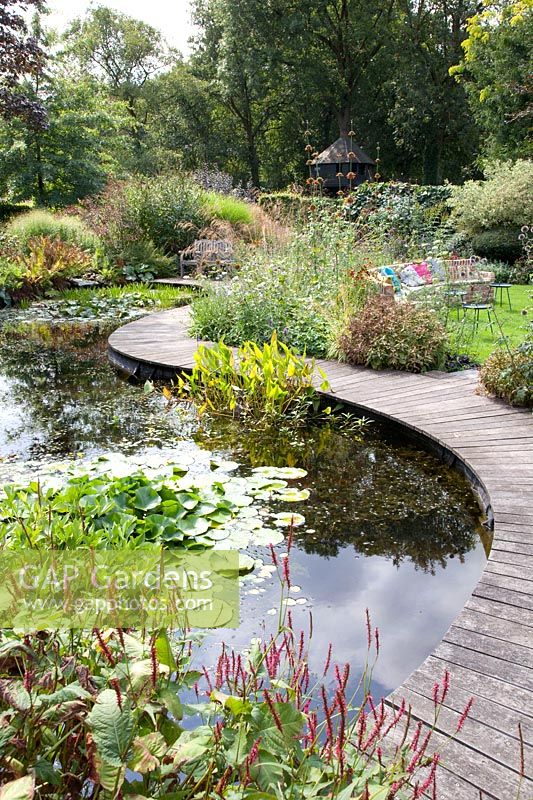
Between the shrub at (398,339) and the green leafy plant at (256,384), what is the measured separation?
0.69 meters

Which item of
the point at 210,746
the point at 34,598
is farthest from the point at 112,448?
the point at 210,746

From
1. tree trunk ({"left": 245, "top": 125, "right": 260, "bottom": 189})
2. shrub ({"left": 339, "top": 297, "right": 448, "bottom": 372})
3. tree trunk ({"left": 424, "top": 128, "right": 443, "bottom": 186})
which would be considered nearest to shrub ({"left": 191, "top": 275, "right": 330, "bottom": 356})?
shrub ({"left": 339, "top": 297, "right": 448, "bottom": 372})

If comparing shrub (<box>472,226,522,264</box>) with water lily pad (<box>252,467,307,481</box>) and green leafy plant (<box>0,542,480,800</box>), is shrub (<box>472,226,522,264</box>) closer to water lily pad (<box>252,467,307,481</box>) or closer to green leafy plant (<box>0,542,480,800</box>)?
water lily pad (<box>252,467,307,481</box>)

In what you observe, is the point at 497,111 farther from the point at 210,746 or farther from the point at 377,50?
the point at 210,746

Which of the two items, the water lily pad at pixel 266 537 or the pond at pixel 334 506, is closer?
the pond at pixel 334 506

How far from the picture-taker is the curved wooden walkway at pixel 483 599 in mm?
1762

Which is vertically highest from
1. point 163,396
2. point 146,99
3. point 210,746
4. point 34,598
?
point 146,99

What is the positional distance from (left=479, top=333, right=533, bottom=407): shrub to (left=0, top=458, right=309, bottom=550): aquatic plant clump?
1.90m

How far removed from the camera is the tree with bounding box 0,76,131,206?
58.9 ft

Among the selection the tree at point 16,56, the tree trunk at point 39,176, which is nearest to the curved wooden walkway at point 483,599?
the tree at point 16,56

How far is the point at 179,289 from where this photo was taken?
11.7 m

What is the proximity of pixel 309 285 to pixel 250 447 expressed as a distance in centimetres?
313

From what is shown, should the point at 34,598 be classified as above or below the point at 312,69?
below

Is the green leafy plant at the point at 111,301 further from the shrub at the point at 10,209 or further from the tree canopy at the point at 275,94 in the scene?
the shrub at the point at 10,209
